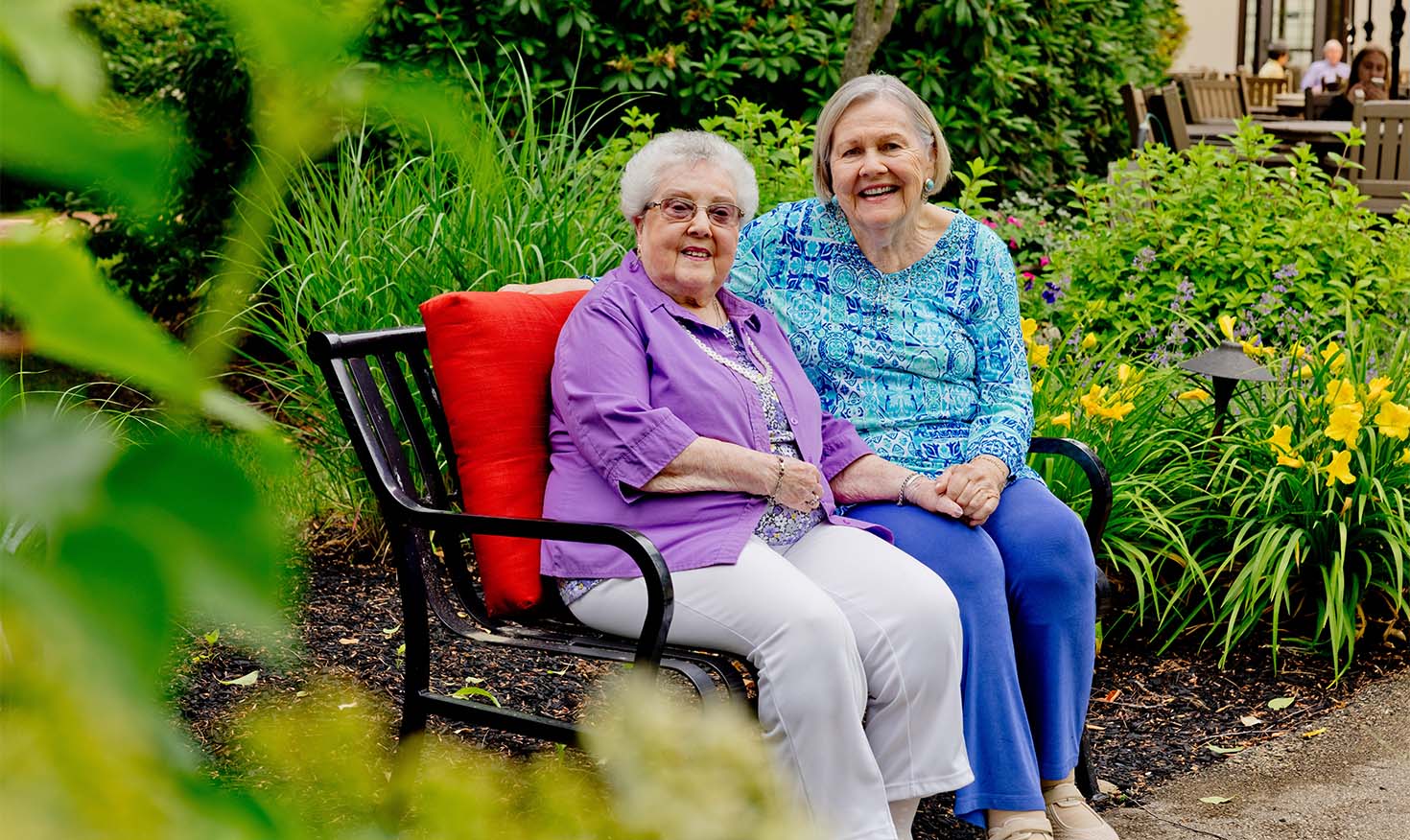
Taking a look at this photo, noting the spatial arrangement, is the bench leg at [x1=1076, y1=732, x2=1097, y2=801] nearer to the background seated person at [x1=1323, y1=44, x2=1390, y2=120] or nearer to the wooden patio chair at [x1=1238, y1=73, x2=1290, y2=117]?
the background seated person at [x1=1323, y1=44, x2=1390, y2=120]

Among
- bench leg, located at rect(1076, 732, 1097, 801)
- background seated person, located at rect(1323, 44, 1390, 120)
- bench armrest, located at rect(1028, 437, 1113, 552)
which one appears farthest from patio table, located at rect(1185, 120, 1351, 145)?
bench leg, located at rect(1076, 732, 1097, 801)

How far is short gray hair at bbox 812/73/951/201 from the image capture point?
319cm

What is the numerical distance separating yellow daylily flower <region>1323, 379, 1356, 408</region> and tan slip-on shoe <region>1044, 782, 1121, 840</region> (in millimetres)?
1397

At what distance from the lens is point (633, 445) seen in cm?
261

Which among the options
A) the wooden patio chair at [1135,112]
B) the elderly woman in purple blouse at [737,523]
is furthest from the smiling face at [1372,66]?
the elderly woman in purple blouse at [737,523]

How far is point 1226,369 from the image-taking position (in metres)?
3.97

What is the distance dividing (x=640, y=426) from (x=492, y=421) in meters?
0.30

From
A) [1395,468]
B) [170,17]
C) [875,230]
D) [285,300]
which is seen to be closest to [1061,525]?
[875,230]

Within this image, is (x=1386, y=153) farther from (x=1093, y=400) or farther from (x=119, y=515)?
(x=119, y=515)

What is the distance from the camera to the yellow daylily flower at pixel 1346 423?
3609 millimetres

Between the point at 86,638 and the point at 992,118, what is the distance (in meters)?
6.96

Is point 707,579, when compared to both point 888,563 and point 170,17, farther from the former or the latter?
point 170,17

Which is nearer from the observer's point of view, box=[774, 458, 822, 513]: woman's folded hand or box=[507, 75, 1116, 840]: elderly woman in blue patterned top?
box=[774, 458, 822, 513]: woman's folded hand

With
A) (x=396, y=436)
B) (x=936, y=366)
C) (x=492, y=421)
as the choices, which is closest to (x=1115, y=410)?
(x=936, y=366)
